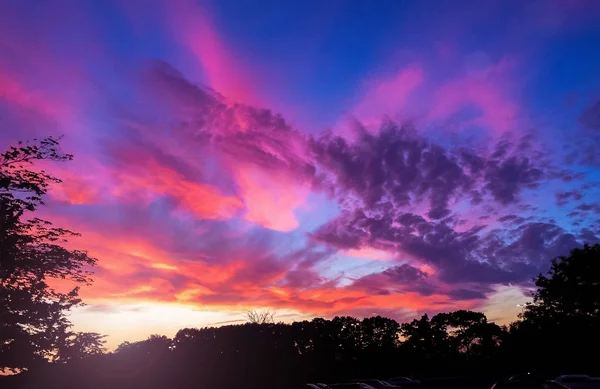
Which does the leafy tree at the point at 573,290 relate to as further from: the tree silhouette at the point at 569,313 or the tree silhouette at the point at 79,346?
the tree silhouette at the point at 79,346

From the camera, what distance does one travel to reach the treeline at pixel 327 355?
51.3m

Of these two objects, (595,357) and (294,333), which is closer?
(595,357)

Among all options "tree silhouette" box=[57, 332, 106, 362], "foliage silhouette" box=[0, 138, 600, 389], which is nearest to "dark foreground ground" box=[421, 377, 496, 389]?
"foliage silhouette" box=[0, 138, 600, 389]

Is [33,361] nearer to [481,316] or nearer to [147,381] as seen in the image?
[147,381]

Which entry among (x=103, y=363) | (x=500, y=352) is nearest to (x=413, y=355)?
(x=500, y=352)

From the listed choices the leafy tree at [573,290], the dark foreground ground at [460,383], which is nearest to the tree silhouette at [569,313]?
the leafy tree at [573,290]

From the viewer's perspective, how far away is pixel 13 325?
26875 mm

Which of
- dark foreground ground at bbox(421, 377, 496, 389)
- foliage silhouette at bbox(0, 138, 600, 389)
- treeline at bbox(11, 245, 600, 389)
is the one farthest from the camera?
treeline at bbox(11, 245, 600, 389)

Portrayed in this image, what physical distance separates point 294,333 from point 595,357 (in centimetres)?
5356

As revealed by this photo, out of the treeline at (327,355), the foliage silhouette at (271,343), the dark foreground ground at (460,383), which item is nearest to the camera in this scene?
the foliage silhouette at (271,343)

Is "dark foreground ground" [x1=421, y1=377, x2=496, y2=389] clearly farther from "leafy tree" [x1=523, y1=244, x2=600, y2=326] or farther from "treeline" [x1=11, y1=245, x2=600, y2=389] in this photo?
"leafy tree" [x1=523, y1=244, x2=600, y2=326]

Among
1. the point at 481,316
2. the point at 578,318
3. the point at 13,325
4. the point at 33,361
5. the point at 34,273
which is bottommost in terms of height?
the point at 33,361

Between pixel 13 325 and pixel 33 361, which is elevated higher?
pixel 13 325

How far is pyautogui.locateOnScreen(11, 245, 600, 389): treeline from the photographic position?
5128 centimetres
